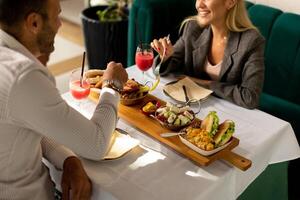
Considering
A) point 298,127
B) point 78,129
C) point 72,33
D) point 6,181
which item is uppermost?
point 78,129

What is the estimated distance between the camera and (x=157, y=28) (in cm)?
269

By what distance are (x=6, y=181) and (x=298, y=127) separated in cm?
171

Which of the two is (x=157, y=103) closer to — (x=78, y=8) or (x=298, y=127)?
(x=298, y=127)

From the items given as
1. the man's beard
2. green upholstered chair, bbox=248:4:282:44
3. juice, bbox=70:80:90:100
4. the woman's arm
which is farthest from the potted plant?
the man's beard

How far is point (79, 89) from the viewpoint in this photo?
1584 millimetres

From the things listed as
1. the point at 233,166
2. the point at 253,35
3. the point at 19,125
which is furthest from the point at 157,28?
the point at 19,125

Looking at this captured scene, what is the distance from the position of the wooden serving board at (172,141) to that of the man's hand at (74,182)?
316 millimetres

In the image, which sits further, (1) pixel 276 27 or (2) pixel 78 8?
(2) pixel 78 8

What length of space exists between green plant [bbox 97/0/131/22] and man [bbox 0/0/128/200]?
7.10ft

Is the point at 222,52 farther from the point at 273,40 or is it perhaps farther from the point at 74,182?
the point at 74,182

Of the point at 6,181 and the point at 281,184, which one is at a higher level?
the point at 6,181

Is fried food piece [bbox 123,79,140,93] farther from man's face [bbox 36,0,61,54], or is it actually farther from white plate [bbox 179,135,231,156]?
man's face [bbox 36,0,61,54]

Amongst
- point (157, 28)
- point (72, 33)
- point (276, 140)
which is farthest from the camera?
point (72, 33)

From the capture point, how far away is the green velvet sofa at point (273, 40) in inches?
92.4
